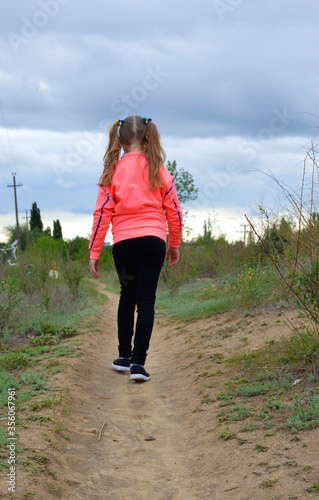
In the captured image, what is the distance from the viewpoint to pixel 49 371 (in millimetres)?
4484

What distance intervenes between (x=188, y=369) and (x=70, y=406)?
1705 mm

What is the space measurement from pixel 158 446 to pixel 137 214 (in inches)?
79.4

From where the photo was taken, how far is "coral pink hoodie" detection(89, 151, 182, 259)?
4.32 meters

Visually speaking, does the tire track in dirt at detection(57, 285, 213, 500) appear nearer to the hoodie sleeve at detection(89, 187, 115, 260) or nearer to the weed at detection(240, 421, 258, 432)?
the weed at detection(240, 421, 258, 432)

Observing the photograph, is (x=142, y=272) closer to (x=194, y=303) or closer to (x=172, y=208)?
(x=172, y=208)

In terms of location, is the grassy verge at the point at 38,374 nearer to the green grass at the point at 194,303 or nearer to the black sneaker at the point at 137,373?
the black sneaker at the point at 137,373

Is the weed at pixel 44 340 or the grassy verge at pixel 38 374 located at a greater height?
the weed at pixel 44 340

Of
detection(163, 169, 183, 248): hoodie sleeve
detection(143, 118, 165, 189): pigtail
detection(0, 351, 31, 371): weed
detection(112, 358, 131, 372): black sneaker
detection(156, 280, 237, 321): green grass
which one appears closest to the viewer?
detection(143, 118, 165, 189): pigtail

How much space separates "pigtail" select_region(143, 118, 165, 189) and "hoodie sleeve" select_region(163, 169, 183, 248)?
12 centimetres

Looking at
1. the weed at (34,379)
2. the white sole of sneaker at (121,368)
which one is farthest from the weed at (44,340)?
the weed at (34,379)

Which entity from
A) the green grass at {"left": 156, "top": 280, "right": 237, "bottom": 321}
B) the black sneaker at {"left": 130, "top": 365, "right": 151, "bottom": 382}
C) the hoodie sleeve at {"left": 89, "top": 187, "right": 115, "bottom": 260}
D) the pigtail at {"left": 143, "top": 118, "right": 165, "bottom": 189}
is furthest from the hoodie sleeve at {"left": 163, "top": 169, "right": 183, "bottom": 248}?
the green grass at {"left": 156, "top": 280, "right": 237, "bottom": 321}

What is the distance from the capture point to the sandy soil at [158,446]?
8.02ft

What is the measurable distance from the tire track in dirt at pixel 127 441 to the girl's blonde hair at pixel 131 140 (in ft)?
6.36

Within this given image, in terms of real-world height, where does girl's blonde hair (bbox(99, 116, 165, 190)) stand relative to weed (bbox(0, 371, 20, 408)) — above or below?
above
